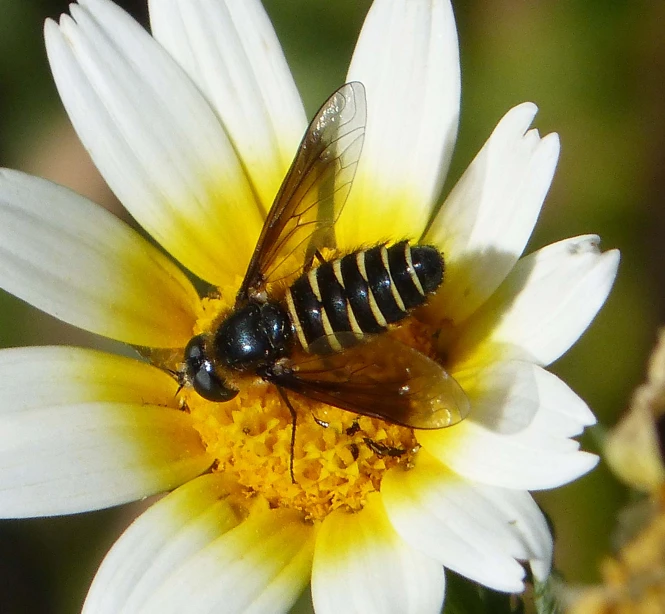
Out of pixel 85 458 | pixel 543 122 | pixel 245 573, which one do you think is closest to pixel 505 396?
pixel 245 573

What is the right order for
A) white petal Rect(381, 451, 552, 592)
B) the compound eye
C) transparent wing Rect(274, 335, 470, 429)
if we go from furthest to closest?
the compound eye < transparent wing Rect(274, 335, 470, 429) < white petal Rect(381, 451, 552, 592)

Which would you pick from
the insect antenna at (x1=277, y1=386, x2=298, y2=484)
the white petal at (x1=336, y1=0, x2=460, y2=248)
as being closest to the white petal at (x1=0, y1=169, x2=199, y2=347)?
the insect antenna at (x1=277, y1=386, x2=298, y2=484)

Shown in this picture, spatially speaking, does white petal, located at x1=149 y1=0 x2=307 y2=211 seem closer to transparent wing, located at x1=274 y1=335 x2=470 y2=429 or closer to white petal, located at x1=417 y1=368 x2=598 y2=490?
transparent wing, located at x1=274 y1=335 x2=470 y2=429

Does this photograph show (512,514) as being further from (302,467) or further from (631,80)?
(631,80)

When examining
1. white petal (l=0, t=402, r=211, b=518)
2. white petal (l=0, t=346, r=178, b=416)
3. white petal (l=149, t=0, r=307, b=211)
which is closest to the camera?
white petal (l=0, t=402, r=211, b=518)

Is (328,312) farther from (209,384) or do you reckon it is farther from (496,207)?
(496,207)

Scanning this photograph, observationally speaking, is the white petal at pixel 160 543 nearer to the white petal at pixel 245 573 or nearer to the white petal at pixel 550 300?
the white petal at pixel 245 573

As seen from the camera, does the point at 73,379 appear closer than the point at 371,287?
No
